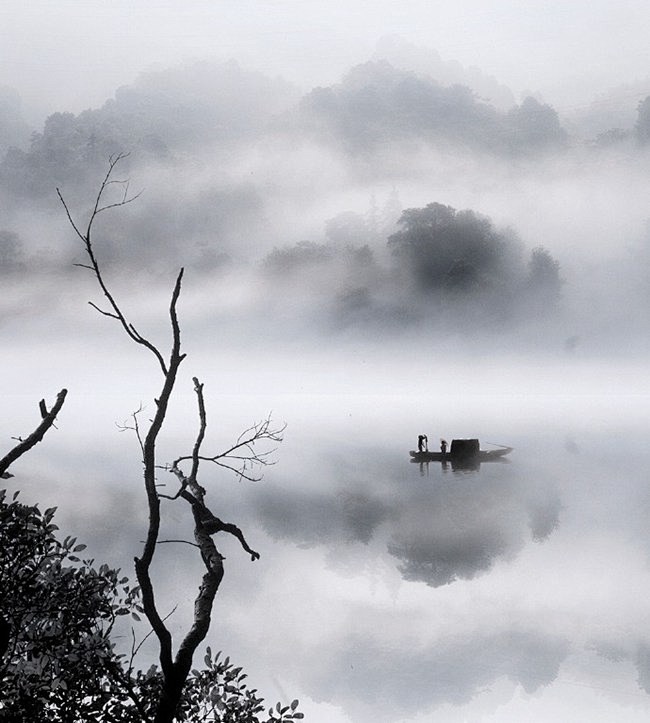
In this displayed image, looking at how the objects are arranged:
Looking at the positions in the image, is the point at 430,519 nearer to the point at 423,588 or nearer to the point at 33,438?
the point at 423,588

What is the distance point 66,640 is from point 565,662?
107 feet

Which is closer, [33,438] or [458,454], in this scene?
[33,438]

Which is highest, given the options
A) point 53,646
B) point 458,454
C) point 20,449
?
point 458,454

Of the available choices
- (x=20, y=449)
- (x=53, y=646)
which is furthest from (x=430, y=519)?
(x=20, y=449)

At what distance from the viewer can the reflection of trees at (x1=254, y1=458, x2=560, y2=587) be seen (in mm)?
54344

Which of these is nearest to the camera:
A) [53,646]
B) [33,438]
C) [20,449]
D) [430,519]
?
[53,646]

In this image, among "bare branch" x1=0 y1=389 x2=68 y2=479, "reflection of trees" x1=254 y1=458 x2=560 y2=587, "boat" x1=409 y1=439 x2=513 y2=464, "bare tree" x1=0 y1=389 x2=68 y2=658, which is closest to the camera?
"bare tree" x1=0 y1=389 x2=68 y2=658

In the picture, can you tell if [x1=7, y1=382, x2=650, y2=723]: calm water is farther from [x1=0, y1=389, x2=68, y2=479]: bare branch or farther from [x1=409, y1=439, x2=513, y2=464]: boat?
[x1=0, y1=389, x2=68, y2=479]: bare branch

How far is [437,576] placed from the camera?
49.4 meters

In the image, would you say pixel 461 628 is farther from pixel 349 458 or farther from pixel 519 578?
pixel 349 458

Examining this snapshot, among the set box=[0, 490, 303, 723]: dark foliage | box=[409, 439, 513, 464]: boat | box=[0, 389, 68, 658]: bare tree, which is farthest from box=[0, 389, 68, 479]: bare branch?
box=[409, 439, 513, 464]: boat

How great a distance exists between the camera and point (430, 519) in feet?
221

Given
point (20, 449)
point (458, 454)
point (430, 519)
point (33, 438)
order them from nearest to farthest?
point (20, 449)
point (33, 438)
point (430, 519)
point (458, 454)

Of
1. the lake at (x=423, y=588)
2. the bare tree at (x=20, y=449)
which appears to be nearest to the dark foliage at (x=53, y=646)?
the bare tree at (x=20, y=449)
